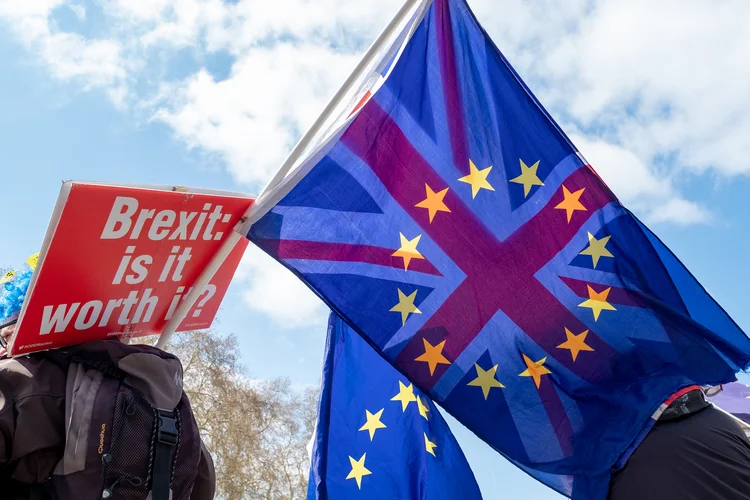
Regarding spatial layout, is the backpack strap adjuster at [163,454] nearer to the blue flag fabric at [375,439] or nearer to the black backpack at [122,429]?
the black backpack at [122,429]

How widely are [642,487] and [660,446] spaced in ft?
0.75

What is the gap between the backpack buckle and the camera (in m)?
2.20

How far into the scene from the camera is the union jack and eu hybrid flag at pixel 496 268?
315cm

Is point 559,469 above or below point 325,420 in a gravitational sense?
below

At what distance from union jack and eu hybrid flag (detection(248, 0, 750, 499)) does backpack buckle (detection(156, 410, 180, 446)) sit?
37.2 inches

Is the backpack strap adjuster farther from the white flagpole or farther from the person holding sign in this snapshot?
the white flagpole

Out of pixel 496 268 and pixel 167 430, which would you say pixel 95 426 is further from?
pixel 496 268

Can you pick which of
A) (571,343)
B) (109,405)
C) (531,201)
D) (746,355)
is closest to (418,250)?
(531,201)

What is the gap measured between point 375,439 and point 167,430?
2.28 metres

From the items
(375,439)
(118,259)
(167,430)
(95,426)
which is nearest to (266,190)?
(118,259)

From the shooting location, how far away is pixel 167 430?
2.22 meters

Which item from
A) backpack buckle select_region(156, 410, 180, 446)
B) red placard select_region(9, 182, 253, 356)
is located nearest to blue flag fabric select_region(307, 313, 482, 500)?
red placard select_region(9, 182, 253, 356)

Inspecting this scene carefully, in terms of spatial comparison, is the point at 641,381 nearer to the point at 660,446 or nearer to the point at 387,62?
the point at 660,446

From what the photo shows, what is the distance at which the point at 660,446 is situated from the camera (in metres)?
3.21
